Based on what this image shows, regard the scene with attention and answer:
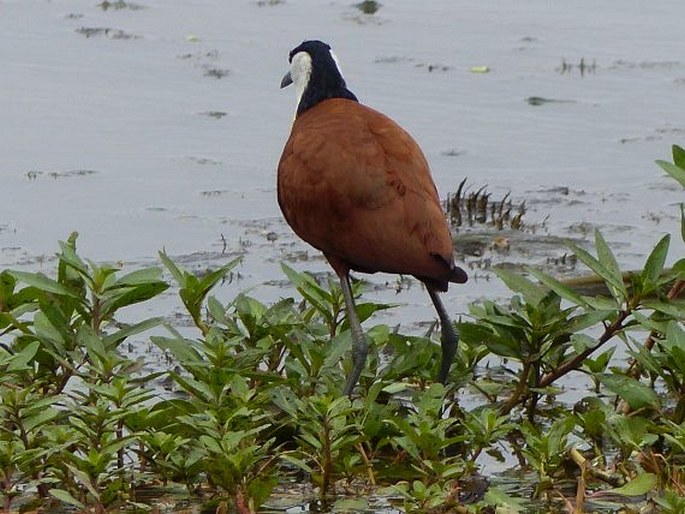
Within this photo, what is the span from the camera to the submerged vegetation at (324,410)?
13.9 feet

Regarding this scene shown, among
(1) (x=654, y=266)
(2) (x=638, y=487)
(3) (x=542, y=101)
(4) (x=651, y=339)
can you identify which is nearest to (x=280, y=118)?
(3) (x=542, y=101)

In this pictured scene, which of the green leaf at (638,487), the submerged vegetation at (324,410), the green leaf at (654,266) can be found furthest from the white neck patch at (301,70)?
the green leaf at (638,487)

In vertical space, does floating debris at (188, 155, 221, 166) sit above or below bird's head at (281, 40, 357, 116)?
below

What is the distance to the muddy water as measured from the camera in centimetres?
766

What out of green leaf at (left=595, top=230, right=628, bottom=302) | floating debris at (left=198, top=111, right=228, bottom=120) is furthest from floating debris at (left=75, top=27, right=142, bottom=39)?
green leaf at (left=595, top=230, right=628, bottom=302)

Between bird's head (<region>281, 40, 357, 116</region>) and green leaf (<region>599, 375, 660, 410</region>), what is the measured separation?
179cm

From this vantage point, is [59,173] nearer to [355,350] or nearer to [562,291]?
[355,350]

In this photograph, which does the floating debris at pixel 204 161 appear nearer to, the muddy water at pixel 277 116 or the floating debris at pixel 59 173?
the muddy water at pixel 277 116

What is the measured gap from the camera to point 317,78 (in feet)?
20.0

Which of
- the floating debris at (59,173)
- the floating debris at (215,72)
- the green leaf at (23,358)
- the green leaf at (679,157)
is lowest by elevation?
the floating debris at (215,72)

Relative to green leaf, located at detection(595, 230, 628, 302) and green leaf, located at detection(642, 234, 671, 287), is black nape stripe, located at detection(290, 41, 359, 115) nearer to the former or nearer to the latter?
green leaf, located at detection(595, 230, 628, 302)

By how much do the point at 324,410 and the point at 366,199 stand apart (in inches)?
40.3

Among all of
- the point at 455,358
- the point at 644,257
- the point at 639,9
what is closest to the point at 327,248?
the point at 455,358

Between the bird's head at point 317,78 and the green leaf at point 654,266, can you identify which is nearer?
the green leaf at point 654,266
